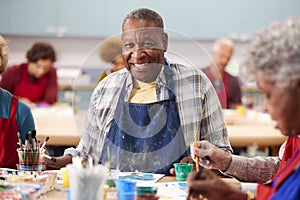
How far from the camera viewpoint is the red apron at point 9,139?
258 centimetres

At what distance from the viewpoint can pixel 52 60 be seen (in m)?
5.95

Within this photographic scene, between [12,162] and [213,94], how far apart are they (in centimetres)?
95

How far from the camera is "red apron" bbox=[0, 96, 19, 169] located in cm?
258

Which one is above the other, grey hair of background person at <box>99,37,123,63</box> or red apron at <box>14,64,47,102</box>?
grey hair of background person at <box>99,37,123,63</box>

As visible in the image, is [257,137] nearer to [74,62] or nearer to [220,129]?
[220,129]

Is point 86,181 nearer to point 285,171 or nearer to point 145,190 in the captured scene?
point 145,190

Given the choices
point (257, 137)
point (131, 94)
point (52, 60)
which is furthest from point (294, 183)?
point (52, 60)

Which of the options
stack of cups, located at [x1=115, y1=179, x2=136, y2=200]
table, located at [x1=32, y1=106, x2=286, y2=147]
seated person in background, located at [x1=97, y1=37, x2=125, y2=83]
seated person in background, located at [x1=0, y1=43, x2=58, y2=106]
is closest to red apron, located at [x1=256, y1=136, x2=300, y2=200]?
stack of cups, located at [x1=115, y1=179, x2=136, y2=200]

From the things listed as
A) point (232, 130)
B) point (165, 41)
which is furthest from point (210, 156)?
point (232, 130)

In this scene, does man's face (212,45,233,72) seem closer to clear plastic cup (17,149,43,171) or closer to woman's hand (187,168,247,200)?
clear plastic cup (17,149,43,171)

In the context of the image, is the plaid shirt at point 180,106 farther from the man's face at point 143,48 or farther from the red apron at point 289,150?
the red apron at point 289,150

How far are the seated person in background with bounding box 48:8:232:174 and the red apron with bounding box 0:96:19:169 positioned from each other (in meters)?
0.27

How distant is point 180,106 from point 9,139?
786mm

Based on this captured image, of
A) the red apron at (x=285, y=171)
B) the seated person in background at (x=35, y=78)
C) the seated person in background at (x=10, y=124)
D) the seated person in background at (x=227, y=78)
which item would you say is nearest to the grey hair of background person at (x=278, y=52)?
A: the red apron at (x=285, y=171)
